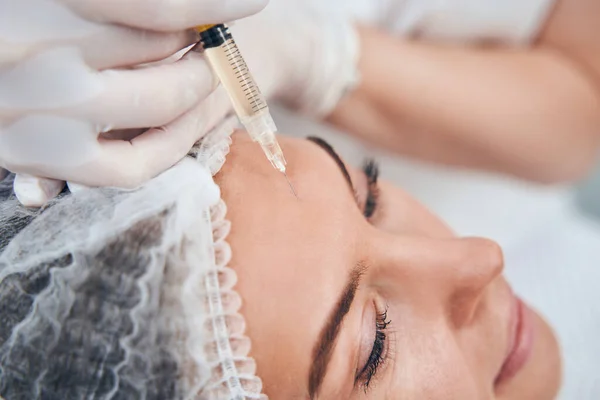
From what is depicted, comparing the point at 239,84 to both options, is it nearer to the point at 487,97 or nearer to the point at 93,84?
the point at 93,84

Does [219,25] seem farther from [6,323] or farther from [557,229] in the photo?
[557,229]

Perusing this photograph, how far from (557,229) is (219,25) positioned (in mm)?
1311

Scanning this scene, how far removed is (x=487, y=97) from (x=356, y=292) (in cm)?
73

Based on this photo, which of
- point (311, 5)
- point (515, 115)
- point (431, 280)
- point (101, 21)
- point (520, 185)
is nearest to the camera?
point (101, 21)

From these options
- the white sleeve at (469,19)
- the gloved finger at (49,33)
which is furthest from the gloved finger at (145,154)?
the white sleeve at (469,19)

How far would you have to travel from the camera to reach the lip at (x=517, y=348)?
950 mm

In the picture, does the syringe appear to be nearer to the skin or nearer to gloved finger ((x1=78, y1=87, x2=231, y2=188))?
gloved finger ((x1=78, y1=87, x2=231, y2=188))

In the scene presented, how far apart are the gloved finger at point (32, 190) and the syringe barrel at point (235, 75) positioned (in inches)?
10.4

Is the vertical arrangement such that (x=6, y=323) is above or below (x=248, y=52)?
below

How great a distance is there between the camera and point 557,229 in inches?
64.7

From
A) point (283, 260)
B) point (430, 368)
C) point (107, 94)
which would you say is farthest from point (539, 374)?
point (107, 94)

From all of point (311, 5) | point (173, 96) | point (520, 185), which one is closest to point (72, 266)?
point (173, 96)

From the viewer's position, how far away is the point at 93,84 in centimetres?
64

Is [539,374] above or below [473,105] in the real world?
below
